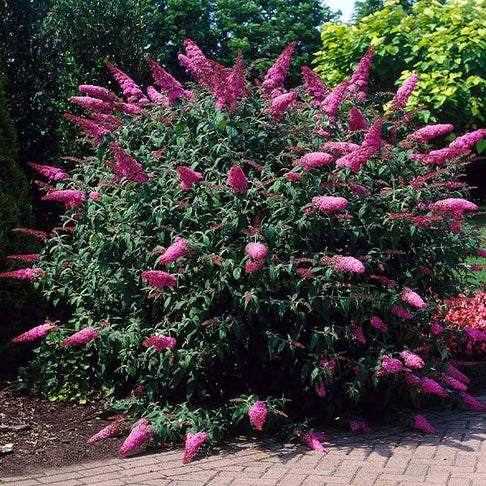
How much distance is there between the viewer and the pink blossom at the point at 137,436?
15.2 feet

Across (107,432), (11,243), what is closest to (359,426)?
(107,432)

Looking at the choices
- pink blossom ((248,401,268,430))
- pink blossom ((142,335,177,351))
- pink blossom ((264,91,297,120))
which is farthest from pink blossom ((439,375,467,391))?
pink blossom ((264,91,297,120))

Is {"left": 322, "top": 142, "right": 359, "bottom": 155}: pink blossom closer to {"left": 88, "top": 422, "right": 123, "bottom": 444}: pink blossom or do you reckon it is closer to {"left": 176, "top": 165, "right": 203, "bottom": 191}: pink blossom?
{"left": 176, "top": 165, "right": 203, "bottom": 191}: pink blossom

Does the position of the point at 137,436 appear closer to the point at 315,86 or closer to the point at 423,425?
the point at 423,425

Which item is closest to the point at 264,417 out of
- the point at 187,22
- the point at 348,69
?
the point at 348,69

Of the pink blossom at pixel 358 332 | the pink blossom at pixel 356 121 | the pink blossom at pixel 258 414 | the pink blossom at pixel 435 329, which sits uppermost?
the pink blossom at pixel 356 121

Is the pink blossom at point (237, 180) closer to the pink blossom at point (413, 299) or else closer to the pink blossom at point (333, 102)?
the pink blossom at point (333, 102)

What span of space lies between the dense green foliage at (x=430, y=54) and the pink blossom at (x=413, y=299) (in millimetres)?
7455

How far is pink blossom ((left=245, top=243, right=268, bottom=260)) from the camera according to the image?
14.6 ft

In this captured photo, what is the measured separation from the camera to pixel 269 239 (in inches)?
189

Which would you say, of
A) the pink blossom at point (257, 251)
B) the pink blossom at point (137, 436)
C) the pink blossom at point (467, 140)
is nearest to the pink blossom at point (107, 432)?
the pink blossom at point (137, 436)

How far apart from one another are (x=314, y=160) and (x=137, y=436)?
2.02 meters

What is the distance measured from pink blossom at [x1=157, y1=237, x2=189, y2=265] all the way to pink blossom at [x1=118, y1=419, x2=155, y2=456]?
3.37 feet

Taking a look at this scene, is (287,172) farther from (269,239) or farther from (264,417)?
(264,417)
